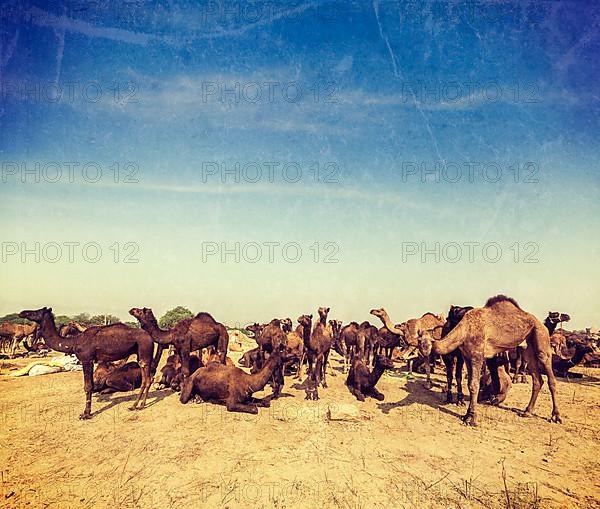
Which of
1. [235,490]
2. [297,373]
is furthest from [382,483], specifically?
[297,373]

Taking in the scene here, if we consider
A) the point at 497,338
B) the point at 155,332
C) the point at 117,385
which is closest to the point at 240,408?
the point at 155,332

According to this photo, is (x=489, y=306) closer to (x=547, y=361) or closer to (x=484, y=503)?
(x=547, y=361)

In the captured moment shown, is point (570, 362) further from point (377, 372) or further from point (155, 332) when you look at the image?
point (155, 332)

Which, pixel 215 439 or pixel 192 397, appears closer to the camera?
pixel 215 439

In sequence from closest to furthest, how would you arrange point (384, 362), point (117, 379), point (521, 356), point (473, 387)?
point (473, 387), point (384, 362), point (117, 379), point (521, 356)

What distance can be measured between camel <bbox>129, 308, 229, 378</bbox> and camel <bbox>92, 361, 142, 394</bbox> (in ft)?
4.25

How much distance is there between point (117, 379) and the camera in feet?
43.3

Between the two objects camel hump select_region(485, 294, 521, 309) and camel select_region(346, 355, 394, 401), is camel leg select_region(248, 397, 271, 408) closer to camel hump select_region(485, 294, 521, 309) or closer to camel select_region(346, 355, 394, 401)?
camel select_region(346, 355, 394, 401)

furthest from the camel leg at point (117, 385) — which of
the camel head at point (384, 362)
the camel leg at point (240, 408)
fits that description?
the camel head at point (384, 362)

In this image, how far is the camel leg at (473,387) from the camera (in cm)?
1053

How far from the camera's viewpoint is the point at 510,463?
314 inches

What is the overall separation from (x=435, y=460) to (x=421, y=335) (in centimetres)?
402

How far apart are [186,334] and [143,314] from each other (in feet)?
5.80

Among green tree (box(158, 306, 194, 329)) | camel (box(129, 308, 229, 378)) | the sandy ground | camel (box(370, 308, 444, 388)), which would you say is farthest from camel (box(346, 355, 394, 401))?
green tree (box(158, 306, 194, 329))
